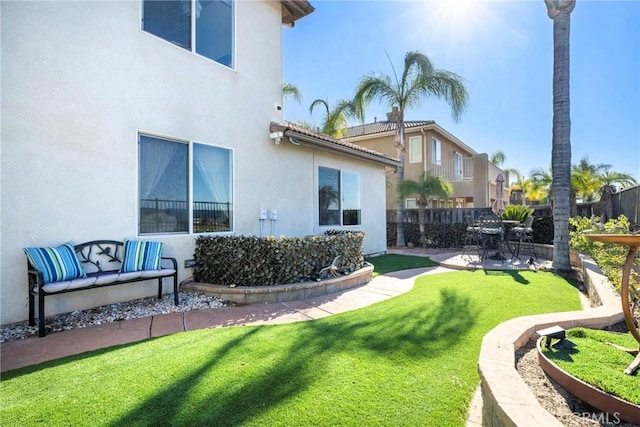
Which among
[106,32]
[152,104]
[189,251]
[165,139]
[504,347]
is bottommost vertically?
[504,347]

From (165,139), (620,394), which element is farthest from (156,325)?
(620,394)

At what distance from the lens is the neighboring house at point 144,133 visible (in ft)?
15.3

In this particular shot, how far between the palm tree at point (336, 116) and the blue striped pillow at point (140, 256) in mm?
12033

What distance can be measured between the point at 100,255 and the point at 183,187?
6.45 ft

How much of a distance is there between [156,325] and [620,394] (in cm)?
519

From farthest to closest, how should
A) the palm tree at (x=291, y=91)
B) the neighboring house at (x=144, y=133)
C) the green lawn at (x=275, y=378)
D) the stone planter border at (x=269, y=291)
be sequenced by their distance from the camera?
the palm tree at (x=291, y=91)
the stone planter border at (x=269, y=291)
the neighboring house at (x=144, y=133)
the green lawn at (x=275, y=378)

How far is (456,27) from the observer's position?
1052 cm

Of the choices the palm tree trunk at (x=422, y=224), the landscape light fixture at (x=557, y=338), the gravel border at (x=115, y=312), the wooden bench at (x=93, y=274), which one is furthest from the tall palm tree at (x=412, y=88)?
the landscape light fixture at (x=557, y=338)

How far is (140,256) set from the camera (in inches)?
215

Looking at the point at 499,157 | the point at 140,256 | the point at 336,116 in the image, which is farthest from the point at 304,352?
the point at 499,157

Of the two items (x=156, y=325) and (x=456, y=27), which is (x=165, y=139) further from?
(x=456, y=27)

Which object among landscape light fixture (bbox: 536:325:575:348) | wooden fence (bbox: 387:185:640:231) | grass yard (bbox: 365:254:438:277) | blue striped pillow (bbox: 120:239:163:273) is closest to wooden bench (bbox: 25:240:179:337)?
blue striped pillow (bbox: 120:239:163:273)

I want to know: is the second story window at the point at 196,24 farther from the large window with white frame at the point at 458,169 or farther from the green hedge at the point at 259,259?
the large window with white frame at the point at 458,169

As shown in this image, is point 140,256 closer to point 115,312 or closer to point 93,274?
point 93,274
